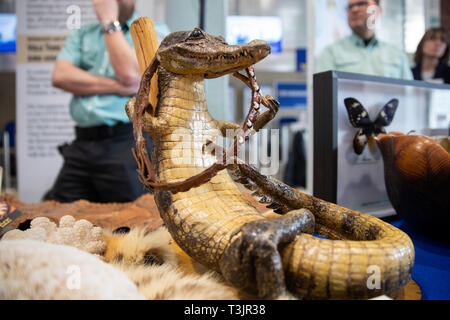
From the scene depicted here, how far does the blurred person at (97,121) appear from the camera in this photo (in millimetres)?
1176

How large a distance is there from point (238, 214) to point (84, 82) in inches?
37.7

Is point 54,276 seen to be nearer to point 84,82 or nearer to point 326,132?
point 326,132

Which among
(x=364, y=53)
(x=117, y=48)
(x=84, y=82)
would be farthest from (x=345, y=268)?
(x=364, y=53)

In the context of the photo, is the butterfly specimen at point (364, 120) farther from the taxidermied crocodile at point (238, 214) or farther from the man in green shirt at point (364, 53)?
the man in green shirt at point (364, 53)

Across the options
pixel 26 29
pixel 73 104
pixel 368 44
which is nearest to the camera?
pixel 73 104

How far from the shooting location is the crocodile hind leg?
39cm

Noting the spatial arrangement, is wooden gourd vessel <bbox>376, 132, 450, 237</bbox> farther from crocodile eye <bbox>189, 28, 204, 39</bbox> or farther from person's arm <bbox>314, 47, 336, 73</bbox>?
person's arm <bbox>314, 47, 336, 73</bbox>

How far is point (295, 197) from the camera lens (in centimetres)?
61

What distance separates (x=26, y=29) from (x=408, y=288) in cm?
225

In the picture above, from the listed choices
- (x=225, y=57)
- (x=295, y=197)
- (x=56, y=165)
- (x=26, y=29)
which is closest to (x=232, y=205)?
(x=295, y=197)

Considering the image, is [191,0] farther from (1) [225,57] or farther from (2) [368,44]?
(2) [368,44]

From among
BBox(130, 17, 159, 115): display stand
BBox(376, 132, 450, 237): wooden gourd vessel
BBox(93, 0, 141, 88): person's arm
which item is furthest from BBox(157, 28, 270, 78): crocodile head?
BBox(93, 0, 141, 88): person's arm

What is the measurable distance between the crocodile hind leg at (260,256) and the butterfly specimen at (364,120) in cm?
55

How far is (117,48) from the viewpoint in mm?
1058
